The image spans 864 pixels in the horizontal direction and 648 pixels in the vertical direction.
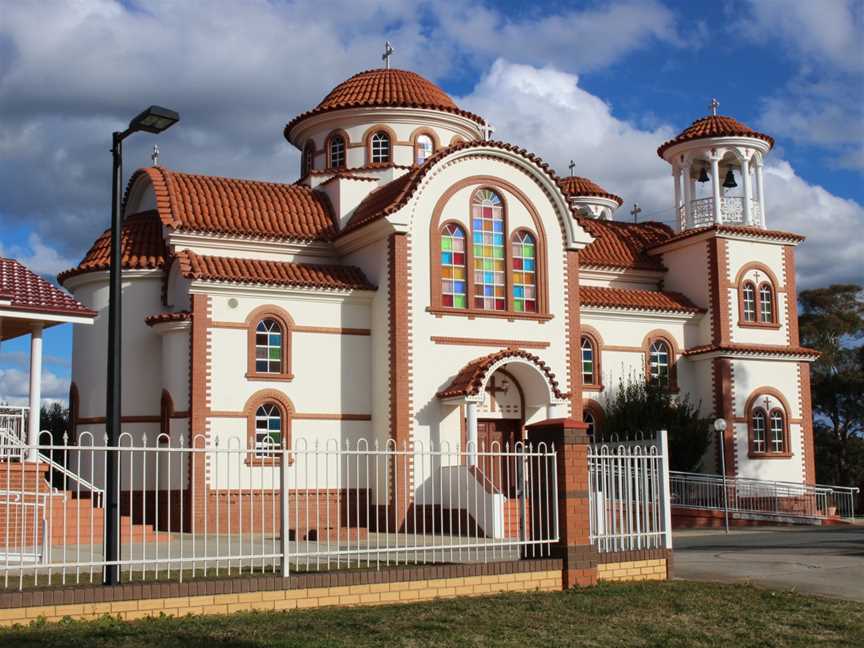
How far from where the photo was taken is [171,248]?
2752 centimetres

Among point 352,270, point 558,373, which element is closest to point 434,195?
point 352,270

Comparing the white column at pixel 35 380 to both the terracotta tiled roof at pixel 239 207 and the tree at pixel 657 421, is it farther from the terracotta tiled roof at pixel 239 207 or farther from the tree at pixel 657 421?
the tree at pixel 657 421

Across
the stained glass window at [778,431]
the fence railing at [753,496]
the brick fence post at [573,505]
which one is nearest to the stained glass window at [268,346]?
the fence railing at [753,496]

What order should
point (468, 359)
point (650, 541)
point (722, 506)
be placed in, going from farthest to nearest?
point (722, 506) < point (468, 359) < point (650, 541)

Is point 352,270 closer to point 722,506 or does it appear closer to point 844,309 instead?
point 722,506

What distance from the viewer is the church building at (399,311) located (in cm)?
2595

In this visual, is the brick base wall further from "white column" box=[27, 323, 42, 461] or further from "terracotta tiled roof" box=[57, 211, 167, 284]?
"terracotta tiled roof" box=[57, 211, 167, 284]

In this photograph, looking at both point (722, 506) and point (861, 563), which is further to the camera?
point (722, 506)

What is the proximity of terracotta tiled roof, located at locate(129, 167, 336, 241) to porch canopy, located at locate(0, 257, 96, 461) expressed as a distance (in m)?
7.75

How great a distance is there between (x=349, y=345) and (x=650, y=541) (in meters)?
12.9

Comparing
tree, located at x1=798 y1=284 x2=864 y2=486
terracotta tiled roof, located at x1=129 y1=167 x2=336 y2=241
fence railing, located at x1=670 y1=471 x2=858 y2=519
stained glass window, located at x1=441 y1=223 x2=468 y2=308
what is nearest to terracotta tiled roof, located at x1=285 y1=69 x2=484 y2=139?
terracotta tiled roof, located at x1=129 y1=167 x2=336 y2=241

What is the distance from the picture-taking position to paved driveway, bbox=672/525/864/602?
49.5 ft

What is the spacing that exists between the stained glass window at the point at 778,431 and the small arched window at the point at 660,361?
3496 millimetres

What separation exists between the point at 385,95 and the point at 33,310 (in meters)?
16.3
